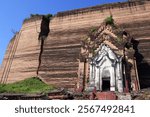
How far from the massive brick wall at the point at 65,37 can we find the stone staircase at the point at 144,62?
596 mm

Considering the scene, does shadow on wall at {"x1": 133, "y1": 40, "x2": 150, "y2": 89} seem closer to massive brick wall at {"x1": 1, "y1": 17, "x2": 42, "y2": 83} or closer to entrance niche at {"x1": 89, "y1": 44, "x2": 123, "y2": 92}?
entrance niche at {"x1": 89, "y1": 44, "x2": 123, "y2": 92}

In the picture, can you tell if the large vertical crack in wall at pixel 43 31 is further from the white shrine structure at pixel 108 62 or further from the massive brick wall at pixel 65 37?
the white shrine structure at pixel 108 62

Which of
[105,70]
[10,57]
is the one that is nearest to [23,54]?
[10,57]

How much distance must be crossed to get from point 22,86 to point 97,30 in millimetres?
7198

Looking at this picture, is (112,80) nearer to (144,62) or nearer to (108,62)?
(108,62)

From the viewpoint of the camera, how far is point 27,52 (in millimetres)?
22625

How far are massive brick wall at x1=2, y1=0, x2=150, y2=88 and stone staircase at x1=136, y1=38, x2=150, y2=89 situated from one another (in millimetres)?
596

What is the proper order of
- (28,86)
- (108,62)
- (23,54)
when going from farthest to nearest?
(23,54) < (28,86) < (108,62)

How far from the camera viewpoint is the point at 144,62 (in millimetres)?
17406

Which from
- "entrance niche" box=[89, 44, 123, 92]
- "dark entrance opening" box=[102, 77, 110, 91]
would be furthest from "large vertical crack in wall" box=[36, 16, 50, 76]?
"dark entrance opening" box=[102, 77, 110, 91]

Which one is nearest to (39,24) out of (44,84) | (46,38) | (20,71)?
(46,38)

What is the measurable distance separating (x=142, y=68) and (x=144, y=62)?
52 cm

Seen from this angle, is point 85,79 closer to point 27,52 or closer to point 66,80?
point 66,80

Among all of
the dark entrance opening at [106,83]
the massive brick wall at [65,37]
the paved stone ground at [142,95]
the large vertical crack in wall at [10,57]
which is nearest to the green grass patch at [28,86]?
the massive brick wall at [65,37]
